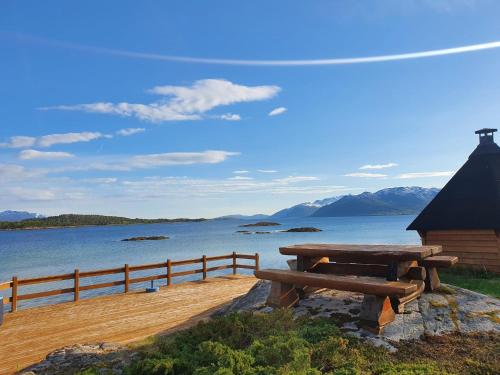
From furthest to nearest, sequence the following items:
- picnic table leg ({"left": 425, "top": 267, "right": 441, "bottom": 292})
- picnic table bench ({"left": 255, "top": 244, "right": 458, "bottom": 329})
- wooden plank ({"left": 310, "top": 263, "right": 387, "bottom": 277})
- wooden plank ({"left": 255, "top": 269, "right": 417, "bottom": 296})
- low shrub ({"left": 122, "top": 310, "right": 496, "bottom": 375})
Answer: picnic table leg ({"left": 425, "top": 267, "right": 441, "bottom": 292}) → wooden plank ({"left": 310, "top": 263, "right": 387, "bottom": 277}) → picnic table bench ({"left": 255, "top": 244, "right": 458, "bottom": 329}) → wooden plank ({"left": 255, "top": 269, "right": 417, "bottom": 296}) → low shrub ({"left": 122, "top": 310, "right": 496, "bottom": 375})

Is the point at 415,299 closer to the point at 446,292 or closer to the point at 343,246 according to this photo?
the point at 446,292

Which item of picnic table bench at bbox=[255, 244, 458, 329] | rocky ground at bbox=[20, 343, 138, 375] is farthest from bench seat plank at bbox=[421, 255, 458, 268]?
rocky ground at bbox=[20, 343, 138, 375]

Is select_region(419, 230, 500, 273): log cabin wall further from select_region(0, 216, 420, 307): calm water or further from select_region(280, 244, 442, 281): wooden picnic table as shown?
select_region(0, 216, 420, 307): calm water

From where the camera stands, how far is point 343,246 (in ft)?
27.0

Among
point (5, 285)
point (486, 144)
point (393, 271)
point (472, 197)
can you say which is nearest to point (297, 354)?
point (393, 271)

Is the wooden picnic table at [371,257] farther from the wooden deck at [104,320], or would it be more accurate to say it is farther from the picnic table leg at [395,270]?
the wooden deck at [104,320]

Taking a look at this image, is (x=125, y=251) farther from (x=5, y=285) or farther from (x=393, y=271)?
(x=393, y=271)

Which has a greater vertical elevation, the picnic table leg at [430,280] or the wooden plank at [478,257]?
the picnic table leg at [430,280]

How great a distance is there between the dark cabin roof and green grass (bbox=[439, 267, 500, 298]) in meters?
1.73

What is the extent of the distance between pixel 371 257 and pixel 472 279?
9.09m

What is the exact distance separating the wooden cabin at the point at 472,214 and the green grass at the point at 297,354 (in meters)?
11.1

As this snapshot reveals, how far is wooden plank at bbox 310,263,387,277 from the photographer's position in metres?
7.33

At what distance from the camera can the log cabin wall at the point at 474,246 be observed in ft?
48.6

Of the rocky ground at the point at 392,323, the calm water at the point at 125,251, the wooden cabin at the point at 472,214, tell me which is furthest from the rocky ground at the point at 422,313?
the calm water at the point at 125,251
